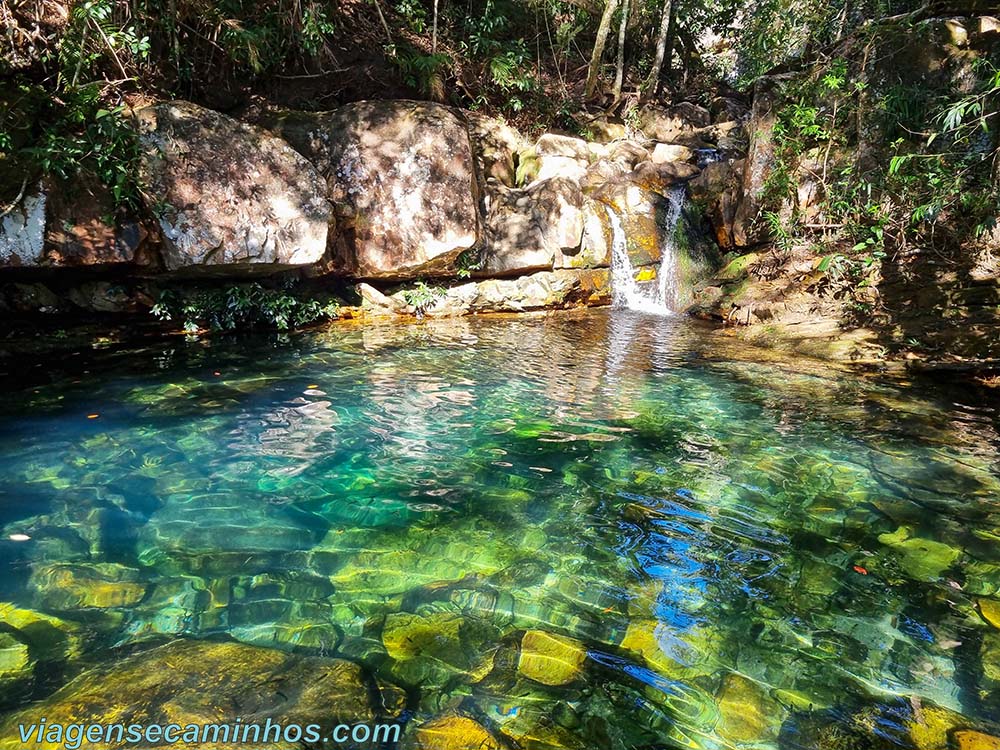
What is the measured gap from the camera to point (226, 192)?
8.77 meters

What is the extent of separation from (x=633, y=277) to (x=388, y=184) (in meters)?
5.61

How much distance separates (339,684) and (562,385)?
4938 mm

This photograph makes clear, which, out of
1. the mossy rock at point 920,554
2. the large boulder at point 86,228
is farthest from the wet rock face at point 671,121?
the mossy rock at point 920,554

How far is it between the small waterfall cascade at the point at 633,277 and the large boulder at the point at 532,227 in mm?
951

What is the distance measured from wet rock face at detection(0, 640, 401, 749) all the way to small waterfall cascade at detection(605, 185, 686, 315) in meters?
10.8

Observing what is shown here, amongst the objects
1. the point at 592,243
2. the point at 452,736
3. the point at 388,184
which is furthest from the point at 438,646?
the point at 592,243

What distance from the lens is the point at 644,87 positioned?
16.6m

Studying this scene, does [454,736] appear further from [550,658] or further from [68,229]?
[68,229]

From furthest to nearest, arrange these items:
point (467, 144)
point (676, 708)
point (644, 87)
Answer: point (644, 87)
point (467, 144)
point (676, 708)

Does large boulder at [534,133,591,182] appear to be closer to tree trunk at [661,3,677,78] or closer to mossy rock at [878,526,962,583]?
tree trunk at [661,3,677,78]

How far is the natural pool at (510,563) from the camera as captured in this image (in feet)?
7.71

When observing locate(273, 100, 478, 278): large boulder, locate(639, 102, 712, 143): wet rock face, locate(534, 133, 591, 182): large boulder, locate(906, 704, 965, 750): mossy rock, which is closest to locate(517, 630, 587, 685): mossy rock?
locate(906, 704, 965, 750): mossy rock

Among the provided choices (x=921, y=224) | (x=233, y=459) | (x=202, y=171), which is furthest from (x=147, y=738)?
(x=921, y=224)

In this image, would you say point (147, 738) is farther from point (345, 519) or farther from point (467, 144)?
point (467, 144)
